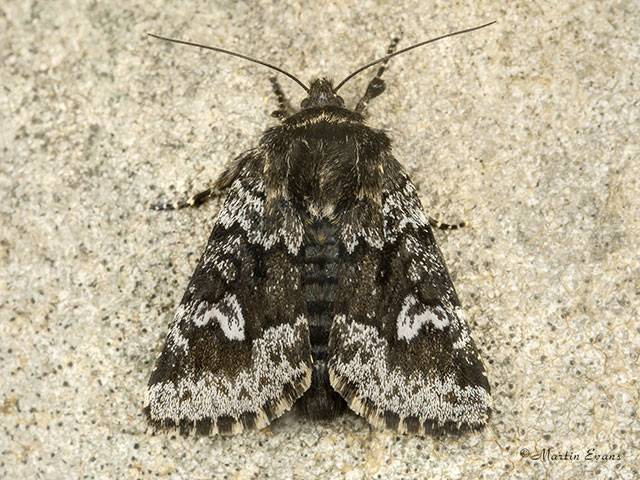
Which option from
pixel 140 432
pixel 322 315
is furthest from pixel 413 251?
pixel 140 432

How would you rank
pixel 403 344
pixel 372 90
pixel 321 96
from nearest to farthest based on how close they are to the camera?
pixel 403 344, pixel 321 96, pixel 372 90

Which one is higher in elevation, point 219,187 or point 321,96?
point 321,96

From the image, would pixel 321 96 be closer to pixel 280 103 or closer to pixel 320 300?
pixel 280 103

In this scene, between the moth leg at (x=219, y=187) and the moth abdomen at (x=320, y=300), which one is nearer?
the moth abdomen at (x=320, y=300)

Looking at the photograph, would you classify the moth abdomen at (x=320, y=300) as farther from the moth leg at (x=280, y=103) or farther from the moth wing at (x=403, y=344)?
the moth leg at (x=280, y=103)

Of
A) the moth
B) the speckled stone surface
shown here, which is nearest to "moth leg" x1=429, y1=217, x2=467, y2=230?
the speckled stone surface

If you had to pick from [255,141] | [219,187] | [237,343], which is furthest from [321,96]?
[237,343]

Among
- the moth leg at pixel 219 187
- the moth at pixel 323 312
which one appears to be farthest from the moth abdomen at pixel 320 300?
the moth leg at pixel 219 187
